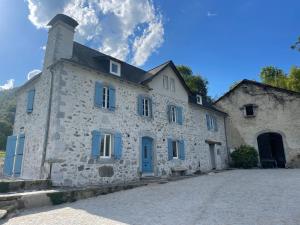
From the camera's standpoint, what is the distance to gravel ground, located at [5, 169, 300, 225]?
521 centimetres

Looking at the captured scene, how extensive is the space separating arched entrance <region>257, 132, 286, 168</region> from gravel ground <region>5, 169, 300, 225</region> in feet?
42.0

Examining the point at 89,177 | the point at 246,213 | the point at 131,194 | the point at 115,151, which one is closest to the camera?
the point at 246,213

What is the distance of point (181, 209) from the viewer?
6160mm

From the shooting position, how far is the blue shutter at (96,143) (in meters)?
9.98

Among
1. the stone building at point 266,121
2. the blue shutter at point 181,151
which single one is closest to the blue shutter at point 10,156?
the blue shutter at point 181,151

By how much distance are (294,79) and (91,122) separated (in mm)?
28338

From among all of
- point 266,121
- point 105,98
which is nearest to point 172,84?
point 105,98

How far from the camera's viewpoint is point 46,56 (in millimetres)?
11234

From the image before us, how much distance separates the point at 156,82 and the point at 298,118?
13546mm

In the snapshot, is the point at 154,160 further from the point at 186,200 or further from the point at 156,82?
the point at 186,200

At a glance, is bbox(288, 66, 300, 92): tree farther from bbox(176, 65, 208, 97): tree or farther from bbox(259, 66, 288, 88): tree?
bbox(176, 65, 208, 97): tree

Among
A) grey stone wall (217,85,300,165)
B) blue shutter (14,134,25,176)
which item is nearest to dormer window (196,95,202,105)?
grey stone wall (217,85,300,165)

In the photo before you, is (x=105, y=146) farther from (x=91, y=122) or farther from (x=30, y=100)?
(x=30, y=100)

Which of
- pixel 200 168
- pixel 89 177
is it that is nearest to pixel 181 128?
pixel 200 168
